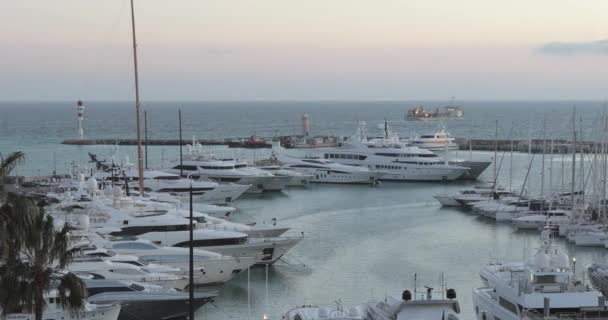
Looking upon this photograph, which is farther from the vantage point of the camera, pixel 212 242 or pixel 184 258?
pixel 212 242

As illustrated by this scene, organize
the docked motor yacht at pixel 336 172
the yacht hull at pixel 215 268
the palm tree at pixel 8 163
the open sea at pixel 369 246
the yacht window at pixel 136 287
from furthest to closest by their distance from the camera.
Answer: the docked motor yacht at pixel 336 172 < the open sea at pixel 369 246 < the yacht hull at pixel 215 268 < the yacht window at pixel 136 287 < the palm tree at pixel 8 163

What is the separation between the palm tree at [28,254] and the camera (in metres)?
16.0

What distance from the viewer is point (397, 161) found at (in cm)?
6844

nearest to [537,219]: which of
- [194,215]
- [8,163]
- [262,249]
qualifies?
[262,249]

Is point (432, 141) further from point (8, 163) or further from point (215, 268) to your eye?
point (8, 163)

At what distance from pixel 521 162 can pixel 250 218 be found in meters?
42.5

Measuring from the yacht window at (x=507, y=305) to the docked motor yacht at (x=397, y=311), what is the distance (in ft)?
5.93

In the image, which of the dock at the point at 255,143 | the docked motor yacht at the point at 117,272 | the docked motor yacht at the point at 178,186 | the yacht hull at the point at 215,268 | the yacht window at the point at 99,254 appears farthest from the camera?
the dock at the point at 255,143

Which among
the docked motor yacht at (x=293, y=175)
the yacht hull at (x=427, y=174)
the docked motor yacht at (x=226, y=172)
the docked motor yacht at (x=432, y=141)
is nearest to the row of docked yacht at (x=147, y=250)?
the docked motor yacht at (x=226, y=172)

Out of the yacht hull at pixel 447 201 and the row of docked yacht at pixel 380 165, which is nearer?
the yacht hull at pixel 447 201

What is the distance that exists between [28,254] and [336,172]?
51.0 m

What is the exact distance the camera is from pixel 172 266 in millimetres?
28969

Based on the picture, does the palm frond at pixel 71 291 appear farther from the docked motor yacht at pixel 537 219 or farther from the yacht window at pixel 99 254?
the docked motor yacht at pixel 537 219

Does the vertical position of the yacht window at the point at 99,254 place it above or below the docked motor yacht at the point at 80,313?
above
